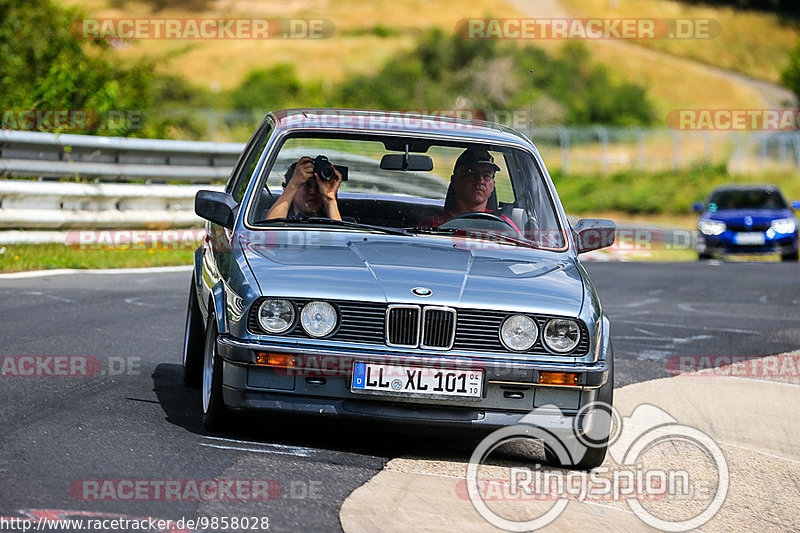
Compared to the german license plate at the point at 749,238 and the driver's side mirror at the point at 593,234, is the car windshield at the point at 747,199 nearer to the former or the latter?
the german license plate at the point at 749,238

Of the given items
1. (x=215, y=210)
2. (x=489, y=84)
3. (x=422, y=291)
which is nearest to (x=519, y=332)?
(x=422, y=291)

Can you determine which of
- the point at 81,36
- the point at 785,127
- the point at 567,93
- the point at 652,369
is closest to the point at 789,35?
the point at 785,127

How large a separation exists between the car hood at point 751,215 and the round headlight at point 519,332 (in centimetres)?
1780

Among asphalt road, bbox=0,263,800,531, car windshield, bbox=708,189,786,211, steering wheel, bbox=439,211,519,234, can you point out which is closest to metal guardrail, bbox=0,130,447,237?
asphalt road, bbox=0,263,800,531

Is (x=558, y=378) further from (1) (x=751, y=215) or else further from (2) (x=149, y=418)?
(1) (x=751, y=215)

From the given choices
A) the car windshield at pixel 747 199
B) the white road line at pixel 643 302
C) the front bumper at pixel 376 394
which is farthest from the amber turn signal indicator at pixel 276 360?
the car windshield at pixel 747 199

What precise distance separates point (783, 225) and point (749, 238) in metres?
0.62

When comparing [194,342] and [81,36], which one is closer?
[194,342]

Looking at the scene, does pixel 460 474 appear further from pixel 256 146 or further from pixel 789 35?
pixel 789 35

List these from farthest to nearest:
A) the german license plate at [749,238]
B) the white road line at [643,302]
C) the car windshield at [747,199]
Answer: the car windshield at [747,199] < the german license plate at [749,238] < the white road line at [643,302]

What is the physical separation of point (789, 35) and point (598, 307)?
103647mm

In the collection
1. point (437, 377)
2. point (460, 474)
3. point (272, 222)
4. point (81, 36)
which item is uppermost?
point (81, 36)

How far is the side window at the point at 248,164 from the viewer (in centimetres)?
724

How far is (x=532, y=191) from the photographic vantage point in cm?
720
